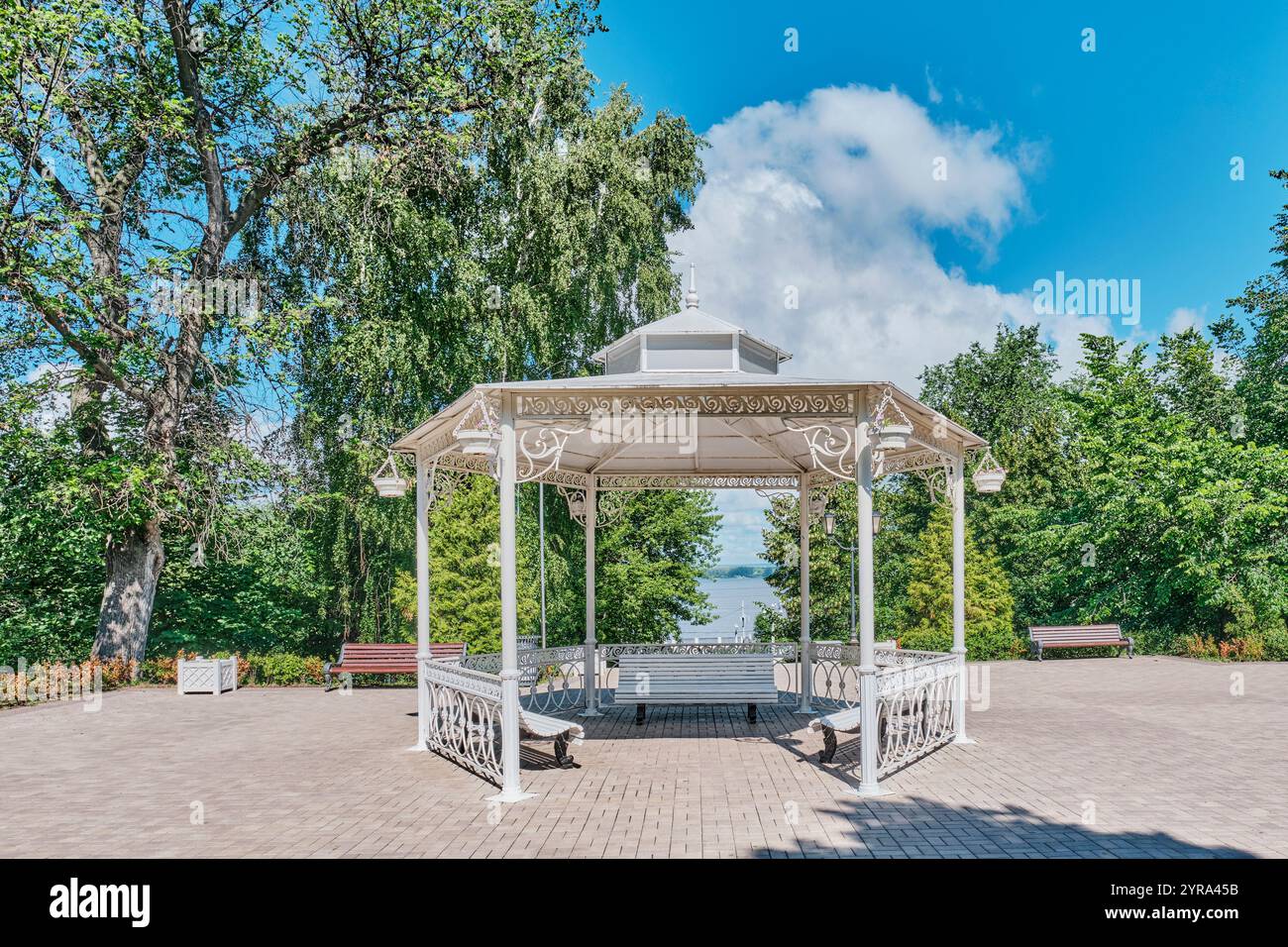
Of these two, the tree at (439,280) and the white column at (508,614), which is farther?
the tree at (439,280)

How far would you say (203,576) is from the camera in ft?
83.7

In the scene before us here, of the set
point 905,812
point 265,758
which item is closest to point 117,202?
point 265,758

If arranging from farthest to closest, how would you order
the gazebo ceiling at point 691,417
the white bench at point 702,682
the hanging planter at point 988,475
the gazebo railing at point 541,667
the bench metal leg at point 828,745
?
the gazebo railing at point 541,667
the white bench at point 702,682
the hanging planter at point 988,475
the bench metal leg at point 828,745
the gazebo ceiling at point 691,417

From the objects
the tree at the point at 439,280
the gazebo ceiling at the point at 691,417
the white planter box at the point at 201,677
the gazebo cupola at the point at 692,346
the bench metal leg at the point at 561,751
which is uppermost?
the tree at the point at 439,280

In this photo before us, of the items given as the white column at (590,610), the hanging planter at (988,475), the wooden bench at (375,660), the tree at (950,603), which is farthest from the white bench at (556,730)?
the tree at (950,603)

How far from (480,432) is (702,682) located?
16.4 feet

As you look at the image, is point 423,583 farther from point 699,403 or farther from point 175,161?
point 175,161

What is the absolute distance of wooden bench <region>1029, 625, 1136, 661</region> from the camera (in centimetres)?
1883

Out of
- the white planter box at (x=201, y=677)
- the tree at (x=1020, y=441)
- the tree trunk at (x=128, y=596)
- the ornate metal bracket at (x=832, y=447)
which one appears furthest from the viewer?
the tree at (x=1020, y=441)

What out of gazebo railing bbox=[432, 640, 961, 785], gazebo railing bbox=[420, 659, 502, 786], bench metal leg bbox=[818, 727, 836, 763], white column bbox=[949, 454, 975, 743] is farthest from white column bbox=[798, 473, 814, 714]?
gazebo railing bbox=[420, 659, 502, 786]

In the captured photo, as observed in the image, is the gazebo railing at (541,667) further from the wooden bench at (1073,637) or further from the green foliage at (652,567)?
the wooden bench at (1073,637)

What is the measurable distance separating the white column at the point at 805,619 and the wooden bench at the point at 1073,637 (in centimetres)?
862

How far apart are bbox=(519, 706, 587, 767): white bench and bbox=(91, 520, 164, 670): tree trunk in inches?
457

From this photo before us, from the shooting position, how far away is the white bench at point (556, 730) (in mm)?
8391
